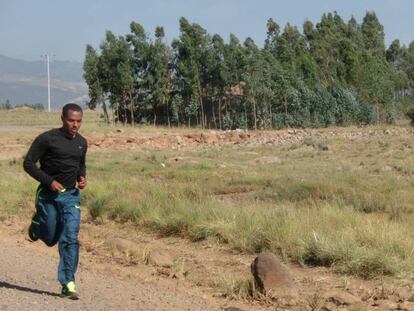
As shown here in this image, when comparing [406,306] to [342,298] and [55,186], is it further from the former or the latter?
[55,186]

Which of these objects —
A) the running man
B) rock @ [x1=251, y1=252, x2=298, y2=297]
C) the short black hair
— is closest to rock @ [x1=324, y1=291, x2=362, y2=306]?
rock @ [x1=251, y1=252, x2=298, y2=297]

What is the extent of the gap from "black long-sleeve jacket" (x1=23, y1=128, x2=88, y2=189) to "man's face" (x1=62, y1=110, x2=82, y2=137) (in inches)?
3.4

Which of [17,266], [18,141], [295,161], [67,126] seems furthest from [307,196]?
[18,141]

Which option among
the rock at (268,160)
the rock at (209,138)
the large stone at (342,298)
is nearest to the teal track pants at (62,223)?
the large stone at (342,298)

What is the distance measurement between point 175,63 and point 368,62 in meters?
21.5

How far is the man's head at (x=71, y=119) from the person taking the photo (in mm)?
Result: 5852

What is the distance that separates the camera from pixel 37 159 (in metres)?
5.84

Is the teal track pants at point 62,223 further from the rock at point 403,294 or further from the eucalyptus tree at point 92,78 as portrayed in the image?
the eucalyptus tree at point 92,78

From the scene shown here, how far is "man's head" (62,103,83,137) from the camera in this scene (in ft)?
19.2

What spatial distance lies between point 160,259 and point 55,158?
102 inches

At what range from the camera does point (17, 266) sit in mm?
7305

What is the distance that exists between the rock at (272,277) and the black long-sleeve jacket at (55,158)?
2.08 metres

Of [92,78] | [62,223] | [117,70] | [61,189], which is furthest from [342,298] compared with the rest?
[92,78]

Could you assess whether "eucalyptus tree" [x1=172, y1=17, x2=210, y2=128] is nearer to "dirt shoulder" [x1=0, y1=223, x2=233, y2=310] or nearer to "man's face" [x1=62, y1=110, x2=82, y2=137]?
"dirt shoulder" [x1=0, y1=223, x2=233, y2=310]
